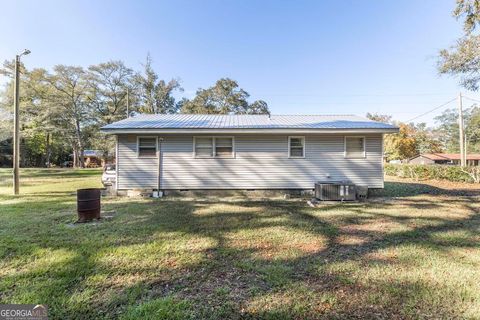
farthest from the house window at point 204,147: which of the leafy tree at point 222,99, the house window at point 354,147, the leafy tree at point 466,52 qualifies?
the leafy tree at point 222,99

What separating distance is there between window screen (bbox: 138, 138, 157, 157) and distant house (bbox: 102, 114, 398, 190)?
A: 4 centimetres

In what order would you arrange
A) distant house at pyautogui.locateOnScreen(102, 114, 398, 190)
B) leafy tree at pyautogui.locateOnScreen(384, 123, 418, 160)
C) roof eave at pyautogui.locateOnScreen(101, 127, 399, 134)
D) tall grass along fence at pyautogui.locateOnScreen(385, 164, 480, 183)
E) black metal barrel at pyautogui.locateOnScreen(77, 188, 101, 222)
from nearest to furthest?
black metal barrel at pyautogui.locateOnScreen(77, 188, 101, 222) < roof eave at pyautogui.locateOnScreen(101, 127, 399, 134) < distant house at pyautogui.locateOnScreen(102, 114, 398, 190) < tall grass along fence at pyautogui.locateOnScreen(385, 164, 480, 183) < leafy tree at pyautogui.locateOnScreen(384, 123, 418, 160)

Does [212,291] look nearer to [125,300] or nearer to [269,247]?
[125,300]

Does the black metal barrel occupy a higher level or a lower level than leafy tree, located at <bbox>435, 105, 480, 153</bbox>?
lower

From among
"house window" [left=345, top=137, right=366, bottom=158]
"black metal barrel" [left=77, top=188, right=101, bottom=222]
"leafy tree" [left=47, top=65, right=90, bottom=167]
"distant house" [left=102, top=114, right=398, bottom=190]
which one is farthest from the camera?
"leafy tree" [left=47, top=65, right=90, bottom=167]

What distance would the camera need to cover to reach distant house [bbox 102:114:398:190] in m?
9.34

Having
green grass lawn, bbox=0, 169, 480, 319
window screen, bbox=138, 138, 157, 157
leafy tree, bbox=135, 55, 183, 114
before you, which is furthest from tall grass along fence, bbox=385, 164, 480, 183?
leafy tree, bbox=135, 55, 183, 114

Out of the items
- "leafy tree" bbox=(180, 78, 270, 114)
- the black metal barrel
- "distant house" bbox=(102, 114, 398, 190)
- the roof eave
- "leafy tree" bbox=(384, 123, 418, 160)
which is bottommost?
the black metal barrel

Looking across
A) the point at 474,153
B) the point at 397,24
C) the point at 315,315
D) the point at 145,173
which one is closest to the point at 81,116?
the point at 145,173

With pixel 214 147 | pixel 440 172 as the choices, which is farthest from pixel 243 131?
pixel 440 172

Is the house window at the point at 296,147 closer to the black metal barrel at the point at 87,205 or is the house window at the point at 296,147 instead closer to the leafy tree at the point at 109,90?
the black metal barrel at the point at 87,205

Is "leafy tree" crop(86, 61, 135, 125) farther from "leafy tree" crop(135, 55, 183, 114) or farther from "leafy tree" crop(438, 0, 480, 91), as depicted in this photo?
"leafy tree" crop(438, 0, 480, 91)

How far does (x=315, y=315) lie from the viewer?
2.41m
